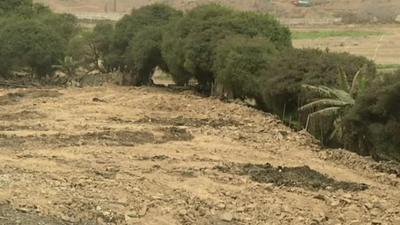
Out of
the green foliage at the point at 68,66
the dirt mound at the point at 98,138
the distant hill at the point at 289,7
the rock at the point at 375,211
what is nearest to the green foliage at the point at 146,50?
the green foliage at the point at 68,66

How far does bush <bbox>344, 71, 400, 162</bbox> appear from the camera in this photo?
61.9 ft

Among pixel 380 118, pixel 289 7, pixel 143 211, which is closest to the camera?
pixel 143 211

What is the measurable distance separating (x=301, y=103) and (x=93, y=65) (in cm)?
2565

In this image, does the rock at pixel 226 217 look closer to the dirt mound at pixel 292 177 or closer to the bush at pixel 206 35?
the dirt mound at pixel 292 177

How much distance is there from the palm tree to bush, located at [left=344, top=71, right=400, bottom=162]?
849mm

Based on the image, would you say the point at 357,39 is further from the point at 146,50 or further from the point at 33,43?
the point at 33,43

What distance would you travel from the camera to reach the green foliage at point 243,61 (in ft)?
98.0

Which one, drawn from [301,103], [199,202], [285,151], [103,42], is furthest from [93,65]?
[199,202]

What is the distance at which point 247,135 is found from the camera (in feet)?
79.3

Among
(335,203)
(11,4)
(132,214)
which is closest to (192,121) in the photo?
(335,203)

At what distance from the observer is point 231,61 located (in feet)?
99.8

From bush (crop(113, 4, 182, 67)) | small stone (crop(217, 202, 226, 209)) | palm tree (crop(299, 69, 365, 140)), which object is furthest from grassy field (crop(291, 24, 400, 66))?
small stone (crop(217, 202, 226, 209))

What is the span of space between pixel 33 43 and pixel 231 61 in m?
16.9

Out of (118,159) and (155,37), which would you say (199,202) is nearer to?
(118,159)
